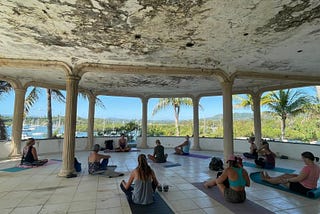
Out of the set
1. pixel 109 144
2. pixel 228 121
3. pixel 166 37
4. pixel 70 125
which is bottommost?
pixel 109 144

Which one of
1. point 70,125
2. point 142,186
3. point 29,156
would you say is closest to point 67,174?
point 70,125

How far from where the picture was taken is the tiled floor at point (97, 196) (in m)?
3.67

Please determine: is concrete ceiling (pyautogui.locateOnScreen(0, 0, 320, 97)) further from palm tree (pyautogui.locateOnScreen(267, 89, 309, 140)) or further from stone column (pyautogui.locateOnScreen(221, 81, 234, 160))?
Answer: palm tree (pyautogui.locateOnScreen(267, 89, 309, 140))

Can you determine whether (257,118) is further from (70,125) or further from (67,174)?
(67,174)

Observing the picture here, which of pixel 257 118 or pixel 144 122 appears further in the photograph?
pixel 144 122

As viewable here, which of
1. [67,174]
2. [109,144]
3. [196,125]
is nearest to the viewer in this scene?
[67,174]

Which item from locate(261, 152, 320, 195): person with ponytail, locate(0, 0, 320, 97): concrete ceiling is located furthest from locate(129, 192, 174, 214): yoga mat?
locate(0, 0, 320, 97): concrete ceiling

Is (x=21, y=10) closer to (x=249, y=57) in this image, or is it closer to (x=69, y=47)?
(x=69, y=47)

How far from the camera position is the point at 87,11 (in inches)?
133

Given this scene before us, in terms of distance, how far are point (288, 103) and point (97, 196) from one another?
12.6 metres

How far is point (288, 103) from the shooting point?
1235 centimetres

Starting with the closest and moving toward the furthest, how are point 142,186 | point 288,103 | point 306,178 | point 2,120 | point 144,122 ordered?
1. point 142,186
2. point 306,178
3. point 2,120
4. point 288,103
5. point 144,122

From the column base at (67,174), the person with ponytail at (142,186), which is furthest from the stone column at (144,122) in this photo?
the person with ponytail at (142,186)

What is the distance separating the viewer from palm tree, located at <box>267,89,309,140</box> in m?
12.1
